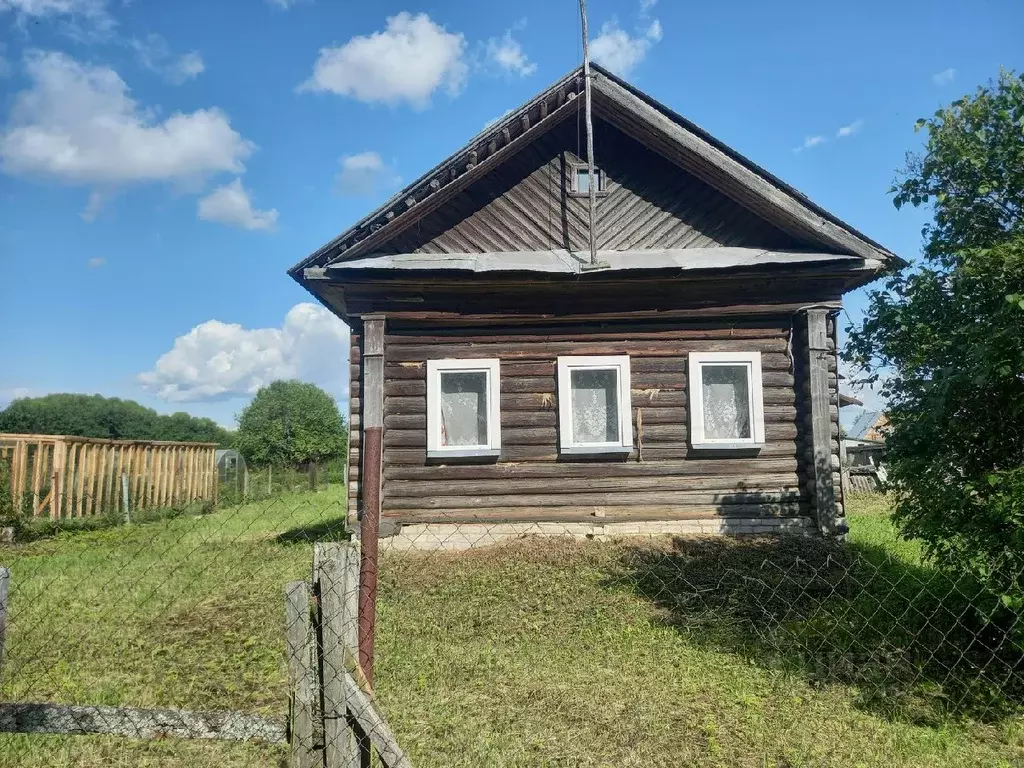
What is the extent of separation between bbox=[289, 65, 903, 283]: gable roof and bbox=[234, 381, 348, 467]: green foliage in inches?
1369

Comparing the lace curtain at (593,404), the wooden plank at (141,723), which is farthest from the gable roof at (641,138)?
the wooden plank at (141,723)

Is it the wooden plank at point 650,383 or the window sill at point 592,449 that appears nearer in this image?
the window sill at point 592,449

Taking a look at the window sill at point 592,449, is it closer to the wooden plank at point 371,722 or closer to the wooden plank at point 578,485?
the wooden plank at point 578,485

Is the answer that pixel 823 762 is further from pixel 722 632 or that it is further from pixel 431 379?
pixel 431 379

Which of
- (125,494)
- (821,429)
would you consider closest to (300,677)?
Answer: (821,429)

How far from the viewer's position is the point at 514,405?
9.94 meters

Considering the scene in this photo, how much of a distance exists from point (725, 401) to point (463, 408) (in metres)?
3.70

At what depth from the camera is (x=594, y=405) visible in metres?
10.1

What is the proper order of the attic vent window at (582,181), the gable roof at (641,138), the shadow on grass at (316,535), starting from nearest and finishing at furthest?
the gable roof at (641,138) < the attic vent window at (582,181) < the shadow on grass at (316,535)

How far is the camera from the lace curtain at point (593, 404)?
10062 millimetres

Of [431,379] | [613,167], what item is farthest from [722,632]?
[613,167]

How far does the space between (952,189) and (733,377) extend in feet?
18.7

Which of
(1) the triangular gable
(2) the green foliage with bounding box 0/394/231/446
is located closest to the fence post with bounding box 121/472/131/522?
(1) the triangular gable

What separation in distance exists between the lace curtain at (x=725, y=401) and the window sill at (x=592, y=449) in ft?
4.05
